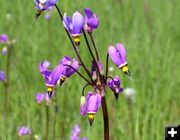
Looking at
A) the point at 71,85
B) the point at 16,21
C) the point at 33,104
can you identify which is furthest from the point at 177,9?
the point at 33,104

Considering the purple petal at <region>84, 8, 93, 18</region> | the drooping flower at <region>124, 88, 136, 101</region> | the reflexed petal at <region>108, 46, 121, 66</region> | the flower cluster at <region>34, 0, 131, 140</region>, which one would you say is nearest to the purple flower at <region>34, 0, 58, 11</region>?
the flower cluster at <region>34, 0, 131, 140</region>

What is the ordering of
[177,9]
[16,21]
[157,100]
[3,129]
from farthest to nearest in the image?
1. [177,9]
2. [16,21]
3. [157,100]
4. [3,129]

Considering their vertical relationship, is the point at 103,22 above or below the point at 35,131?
above

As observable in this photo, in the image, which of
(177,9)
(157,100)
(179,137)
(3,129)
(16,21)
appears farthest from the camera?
(177,9)

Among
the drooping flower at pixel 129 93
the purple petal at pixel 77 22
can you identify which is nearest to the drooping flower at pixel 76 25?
the purple petal at pixel 77 22

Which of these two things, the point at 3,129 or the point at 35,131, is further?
the point at 35,131

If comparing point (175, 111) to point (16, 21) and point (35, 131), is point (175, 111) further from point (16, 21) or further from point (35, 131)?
point (16, 21)

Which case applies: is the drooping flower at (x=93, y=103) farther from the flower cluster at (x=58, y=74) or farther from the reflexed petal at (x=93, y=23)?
the reflexed petal at (x=93, y=23)

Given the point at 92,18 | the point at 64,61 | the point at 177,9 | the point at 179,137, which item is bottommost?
the point at 179,137

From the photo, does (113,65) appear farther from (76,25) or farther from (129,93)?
(76,25)
